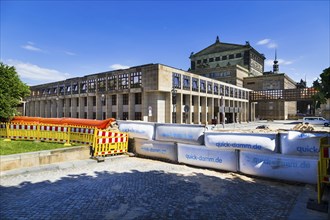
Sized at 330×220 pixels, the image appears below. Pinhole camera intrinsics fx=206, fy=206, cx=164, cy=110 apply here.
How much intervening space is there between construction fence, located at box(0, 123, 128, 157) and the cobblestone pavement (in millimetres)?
1850

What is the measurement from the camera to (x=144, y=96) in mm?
35219

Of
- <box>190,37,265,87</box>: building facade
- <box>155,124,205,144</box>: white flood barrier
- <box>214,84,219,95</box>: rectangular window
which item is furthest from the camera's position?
<box>190,37,265,87</box>: building facade

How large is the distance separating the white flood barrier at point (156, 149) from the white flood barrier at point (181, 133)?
0.91 ft

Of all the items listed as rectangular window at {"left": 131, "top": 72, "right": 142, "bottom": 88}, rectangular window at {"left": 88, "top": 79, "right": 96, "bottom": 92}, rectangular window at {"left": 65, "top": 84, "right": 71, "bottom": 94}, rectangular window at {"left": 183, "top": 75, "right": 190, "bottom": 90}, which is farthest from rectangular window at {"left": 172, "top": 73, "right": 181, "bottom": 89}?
rectangular window at {"left": 65, "top": 84, "right": 71, "bottom": 94}

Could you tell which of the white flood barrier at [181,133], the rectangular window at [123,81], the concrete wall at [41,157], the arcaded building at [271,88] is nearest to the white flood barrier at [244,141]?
A: the white flood barrier at [181,133]

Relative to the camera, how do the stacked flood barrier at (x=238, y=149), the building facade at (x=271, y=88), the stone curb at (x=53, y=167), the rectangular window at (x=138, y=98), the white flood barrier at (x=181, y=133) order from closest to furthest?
the stacked flood barrier at (x=238, y=149) < the stone curb at (x=53, y=167) < the white flood barrier at (x=181, y=133) < the rectangular window at (x=138, y=98) < the building facade at (x=271, y=88)

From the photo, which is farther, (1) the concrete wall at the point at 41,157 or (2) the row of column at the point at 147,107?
(2) the row of column at the point at 147,107

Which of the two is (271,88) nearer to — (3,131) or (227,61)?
(227,61)

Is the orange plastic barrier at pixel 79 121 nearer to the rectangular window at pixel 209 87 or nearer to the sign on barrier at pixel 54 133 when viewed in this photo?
the sign on barrier at pixel 54 133

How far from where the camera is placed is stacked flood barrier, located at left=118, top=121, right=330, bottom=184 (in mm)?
6223

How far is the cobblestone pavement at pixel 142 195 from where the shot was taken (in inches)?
173

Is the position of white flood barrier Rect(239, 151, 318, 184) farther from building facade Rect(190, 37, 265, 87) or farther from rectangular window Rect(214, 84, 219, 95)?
building facade Rect(190, 37, 265, 87)

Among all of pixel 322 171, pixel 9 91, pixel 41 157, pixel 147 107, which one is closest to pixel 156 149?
pixel 41 157

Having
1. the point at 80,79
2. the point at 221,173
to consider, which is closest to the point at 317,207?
the point at 221,173
